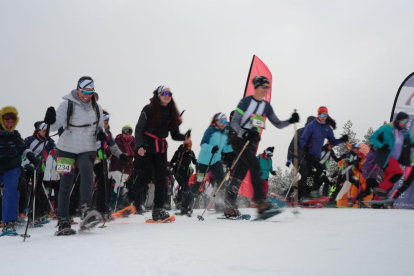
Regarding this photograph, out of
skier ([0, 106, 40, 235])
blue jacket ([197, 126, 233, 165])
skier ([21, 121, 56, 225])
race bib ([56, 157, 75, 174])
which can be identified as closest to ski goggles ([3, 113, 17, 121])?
skier ([0, 106, 40, 235])

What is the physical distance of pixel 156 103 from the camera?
5477mm

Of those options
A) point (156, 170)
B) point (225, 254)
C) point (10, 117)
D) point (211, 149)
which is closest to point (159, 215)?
point (156, 170)

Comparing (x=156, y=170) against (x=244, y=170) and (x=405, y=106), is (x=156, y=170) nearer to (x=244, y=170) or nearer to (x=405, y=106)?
(x=244, y=170)

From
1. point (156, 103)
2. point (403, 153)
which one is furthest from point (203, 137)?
point (403, 153)

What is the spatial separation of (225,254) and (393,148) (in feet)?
21.2

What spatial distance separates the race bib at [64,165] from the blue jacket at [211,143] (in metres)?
3.48

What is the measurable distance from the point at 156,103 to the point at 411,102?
29.0 feet

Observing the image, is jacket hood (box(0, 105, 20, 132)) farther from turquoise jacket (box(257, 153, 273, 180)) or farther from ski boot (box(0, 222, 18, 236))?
turquoise jacket (box(257, 153, 273, 180))

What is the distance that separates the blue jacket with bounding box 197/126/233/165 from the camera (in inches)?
307

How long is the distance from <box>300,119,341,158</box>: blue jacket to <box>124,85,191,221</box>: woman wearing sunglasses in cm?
372

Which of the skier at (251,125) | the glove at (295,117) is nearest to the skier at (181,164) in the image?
the skier at (251,125)

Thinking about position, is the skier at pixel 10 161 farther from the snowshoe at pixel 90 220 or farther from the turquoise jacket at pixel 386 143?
the turquoise jacket at pixel 386 143

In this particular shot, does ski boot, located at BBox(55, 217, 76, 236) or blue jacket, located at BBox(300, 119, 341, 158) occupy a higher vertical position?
blue jacket, located at BBox(300, 119, 341, 158)

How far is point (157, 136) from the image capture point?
217 inches
